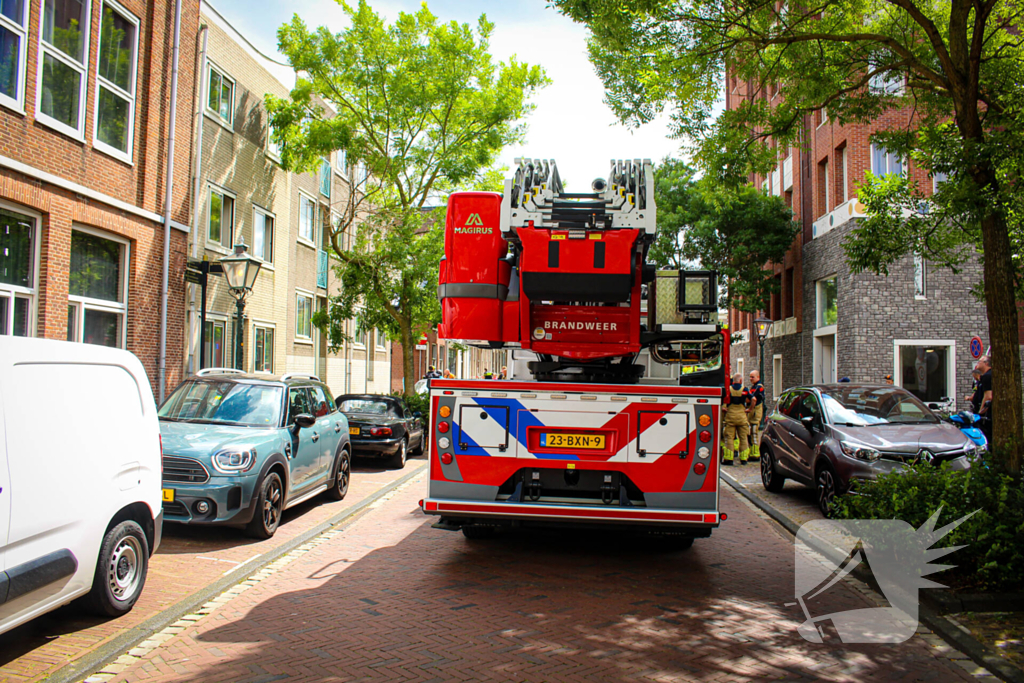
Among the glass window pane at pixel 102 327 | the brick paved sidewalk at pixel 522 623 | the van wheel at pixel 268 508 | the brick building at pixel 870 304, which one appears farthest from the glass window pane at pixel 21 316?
the brick building at pixel 870 304

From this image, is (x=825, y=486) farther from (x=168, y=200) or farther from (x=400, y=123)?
(x=400, y=123)

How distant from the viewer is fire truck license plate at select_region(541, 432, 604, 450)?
6.41 m

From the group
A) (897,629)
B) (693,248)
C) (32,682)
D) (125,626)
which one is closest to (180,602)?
(125,626)

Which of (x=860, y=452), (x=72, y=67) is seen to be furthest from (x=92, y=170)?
(x=860, y=452)

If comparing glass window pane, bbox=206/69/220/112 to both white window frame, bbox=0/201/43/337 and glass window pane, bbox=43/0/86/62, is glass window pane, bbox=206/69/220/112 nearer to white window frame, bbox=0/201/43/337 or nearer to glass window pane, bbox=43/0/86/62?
glass window pane, bbox=43/0/86/62

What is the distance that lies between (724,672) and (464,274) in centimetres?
381

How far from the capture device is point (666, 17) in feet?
27.6

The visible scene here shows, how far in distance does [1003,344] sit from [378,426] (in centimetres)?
1070

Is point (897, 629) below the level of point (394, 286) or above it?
below

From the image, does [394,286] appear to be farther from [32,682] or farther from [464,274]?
[32,682]

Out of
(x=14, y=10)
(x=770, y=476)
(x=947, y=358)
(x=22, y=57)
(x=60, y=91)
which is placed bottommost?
(x=770, y=476)

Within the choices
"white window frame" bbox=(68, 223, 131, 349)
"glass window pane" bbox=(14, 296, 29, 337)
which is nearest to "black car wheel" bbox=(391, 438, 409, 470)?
"white window frame" bbox=(68, 223, 131, 349)

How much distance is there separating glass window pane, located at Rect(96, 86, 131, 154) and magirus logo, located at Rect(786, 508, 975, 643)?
12.6 metres

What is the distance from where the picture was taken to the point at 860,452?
9000mm
